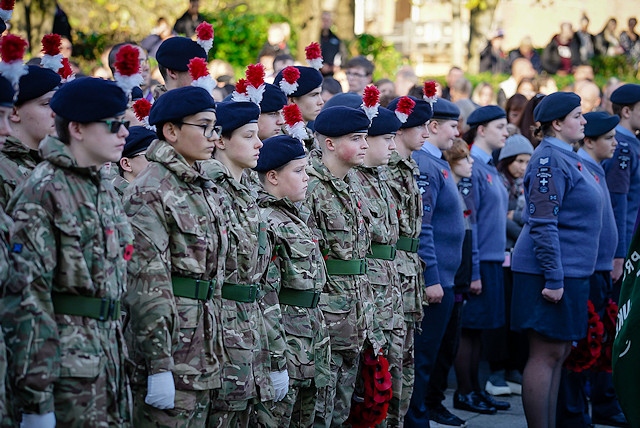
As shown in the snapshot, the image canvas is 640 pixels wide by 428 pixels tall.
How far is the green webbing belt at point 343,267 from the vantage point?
6486mm

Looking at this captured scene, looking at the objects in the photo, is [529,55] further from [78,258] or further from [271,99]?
[78,258]

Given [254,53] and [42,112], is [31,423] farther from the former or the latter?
[254,53]

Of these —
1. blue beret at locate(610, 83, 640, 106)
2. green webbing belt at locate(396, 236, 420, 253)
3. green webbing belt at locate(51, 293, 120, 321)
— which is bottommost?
green webbing belt at locate(396, 236, 420, 253)

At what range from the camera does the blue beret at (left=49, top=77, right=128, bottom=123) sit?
447cm

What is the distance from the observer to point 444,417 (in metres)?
8.48

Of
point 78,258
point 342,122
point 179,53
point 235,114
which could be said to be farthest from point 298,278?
point 179,53

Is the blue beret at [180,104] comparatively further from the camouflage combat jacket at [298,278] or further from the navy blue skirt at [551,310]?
the navy blue skirt at [551,310]

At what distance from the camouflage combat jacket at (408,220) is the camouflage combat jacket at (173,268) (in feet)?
8.00

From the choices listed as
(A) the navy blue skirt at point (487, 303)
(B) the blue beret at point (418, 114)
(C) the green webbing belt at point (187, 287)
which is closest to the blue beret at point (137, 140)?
(C) the green webbing belt at point (187, 287)

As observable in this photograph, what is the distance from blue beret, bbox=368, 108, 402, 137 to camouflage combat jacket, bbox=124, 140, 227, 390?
2.15m

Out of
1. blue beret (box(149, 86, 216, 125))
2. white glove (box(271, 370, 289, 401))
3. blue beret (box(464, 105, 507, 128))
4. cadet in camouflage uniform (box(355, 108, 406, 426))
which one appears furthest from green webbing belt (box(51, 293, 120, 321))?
blue beret (box(464, 105, 507, 128))

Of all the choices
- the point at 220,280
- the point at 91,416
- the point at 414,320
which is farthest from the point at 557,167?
the point at 91,416

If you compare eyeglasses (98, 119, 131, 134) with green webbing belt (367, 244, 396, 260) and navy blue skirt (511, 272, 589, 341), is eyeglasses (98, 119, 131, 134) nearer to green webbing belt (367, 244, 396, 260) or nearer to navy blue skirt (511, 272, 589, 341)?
green webbing belt (367, 244, 396, 260)

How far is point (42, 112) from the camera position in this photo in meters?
5.26
